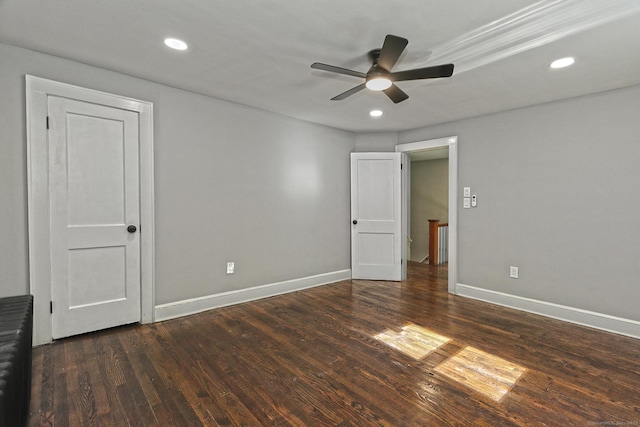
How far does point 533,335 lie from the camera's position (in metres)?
2.95

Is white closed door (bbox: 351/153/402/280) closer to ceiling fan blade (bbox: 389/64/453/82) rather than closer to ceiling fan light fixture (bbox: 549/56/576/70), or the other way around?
ceiling fan light fixture (bbox: 549/56/576/70)

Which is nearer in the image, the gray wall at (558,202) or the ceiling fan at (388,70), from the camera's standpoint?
the ceiling fan at (388,70)

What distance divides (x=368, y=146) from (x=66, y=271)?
433 cm

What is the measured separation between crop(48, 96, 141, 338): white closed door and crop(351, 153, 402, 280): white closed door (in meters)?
3.20

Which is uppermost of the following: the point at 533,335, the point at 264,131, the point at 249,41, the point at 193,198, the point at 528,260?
the point at 249,41

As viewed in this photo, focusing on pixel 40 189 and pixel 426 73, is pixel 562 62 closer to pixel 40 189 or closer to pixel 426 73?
pixel 426 73

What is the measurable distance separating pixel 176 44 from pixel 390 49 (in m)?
1.67

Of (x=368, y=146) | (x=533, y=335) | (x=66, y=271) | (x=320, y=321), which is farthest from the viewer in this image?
(x=368, y=146)

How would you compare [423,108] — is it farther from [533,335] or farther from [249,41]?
[533,335]

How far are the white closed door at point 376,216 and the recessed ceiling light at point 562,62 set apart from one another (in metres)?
2.47

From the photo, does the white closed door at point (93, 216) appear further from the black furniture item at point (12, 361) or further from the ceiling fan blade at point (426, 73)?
the ceiling fan blade at point (426, 73)

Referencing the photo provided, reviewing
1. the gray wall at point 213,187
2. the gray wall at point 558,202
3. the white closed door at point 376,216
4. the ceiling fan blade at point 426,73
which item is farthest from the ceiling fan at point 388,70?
the white closed door at point 376,216

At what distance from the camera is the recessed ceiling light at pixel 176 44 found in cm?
232

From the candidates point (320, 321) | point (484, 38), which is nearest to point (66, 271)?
point (320, 321)
